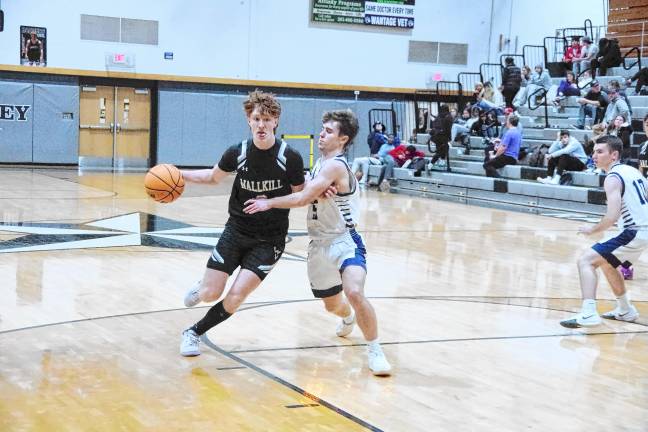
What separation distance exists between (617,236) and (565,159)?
11.3 meters

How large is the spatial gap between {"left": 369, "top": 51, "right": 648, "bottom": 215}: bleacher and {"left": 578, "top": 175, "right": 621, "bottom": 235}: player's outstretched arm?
9.76 m

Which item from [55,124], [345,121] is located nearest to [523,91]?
[55,124]

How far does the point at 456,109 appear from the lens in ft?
85.5

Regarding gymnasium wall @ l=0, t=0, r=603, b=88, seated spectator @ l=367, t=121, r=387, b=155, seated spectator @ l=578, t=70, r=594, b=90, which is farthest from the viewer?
gymnasium wall @ l=0, t=0, r=603, b=88

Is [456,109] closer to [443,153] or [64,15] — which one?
[443,153]

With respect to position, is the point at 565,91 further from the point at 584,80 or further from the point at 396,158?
the point at 396,158

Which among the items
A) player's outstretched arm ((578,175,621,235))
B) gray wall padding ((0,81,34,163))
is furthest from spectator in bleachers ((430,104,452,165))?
player's outstretched arm ((578,175,621,235))

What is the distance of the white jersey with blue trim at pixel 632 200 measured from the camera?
23.5ft

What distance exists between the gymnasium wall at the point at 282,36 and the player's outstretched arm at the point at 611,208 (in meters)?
19.3

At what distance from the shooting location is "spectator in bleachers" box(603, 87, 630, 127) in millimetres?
18656

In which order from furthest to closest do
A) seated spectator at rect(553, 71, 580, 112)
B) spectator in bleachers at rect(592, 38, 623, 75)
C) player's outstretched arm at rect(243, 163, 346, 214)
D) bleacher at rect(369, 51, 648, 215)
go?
seated spectator at rect(553, 71, 580, 112) → spectator in bleachers at rect(592, 38, 623, 75) → bleacher at rect(369, 51, 648, 215) → player's outstretched arm at rect(243, 163, 346, 214)

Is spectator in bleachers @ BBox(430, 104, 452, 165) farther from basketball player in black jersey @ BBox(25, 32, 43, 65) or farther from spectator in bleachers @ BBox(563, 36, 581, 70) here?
basketball player in black jersey @ BBox(25, 32, 43, 65)

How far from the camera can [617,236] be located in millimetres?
7199

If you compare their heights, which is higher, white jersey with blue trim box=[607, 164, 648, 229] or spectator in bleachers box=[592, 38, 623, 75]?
spectator in bleachers box=[592, 38, 623, 75]
